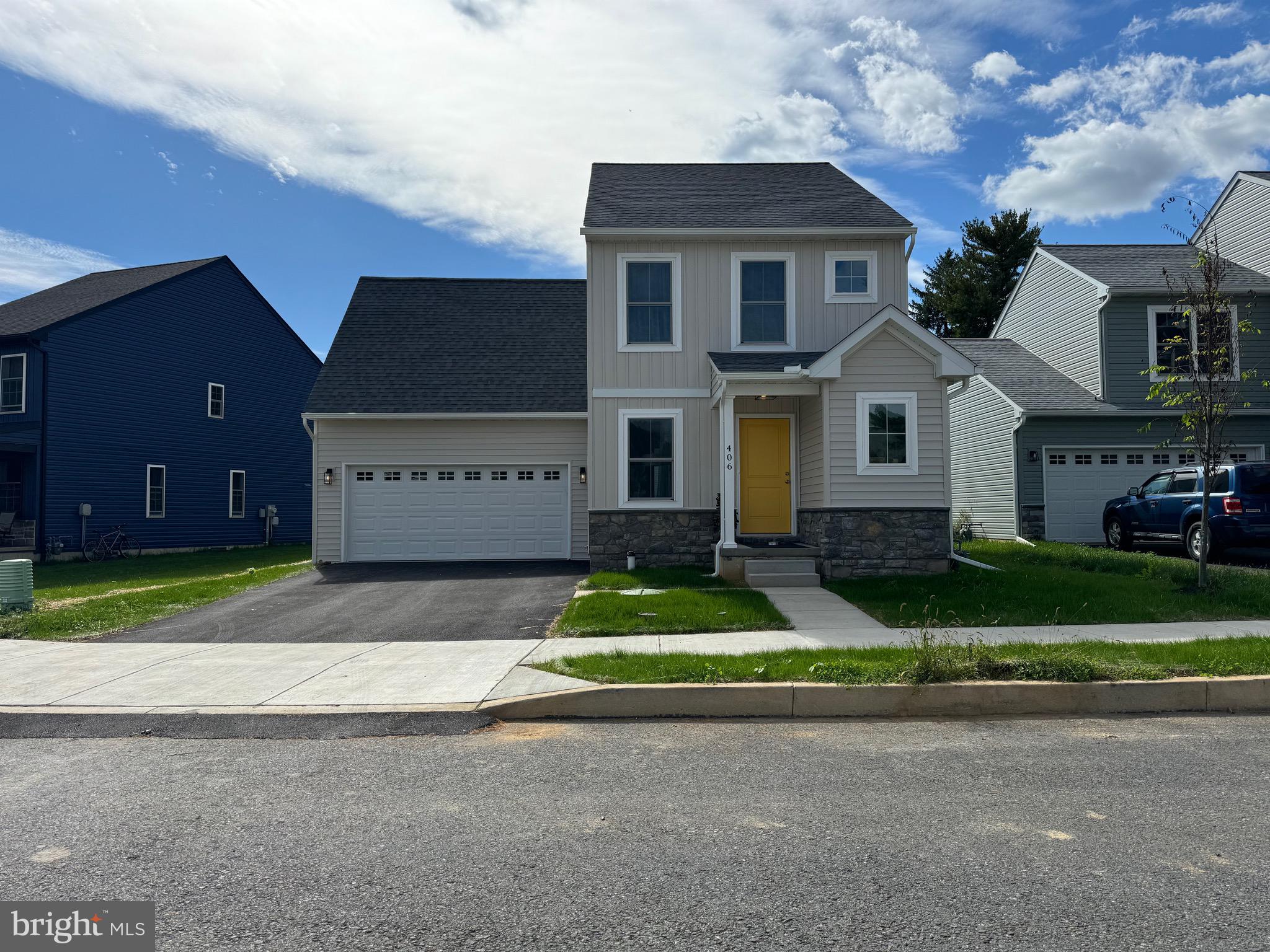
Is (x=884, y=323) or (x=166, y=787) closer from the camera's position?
(x=166, y=787)

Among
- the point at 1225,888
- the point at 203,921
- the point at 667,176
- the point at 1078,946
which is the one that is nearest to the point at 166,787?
the point at 203,921

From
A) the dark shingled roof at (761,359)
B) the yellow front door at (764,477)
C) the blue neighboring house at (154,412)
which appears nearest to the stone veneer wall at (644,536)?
the yellow front door at (764,477)

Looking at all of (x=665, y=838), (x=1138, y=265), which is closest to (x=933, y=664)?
(x=665, y=838)

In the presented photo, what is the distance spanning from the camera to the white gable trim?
1373 cm

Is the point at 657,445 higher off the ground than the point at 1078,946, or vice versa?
the point at 657,445

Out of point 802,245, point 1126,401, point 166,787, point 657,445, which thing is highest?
point 802,245

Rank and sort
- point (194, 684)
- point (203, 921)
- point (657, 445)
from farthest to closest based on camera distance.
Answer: point (657, 445)
point (194, 684)
point (203, 921)

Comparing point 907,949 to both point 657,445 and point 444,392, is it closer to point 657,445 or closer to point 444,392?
point 657,445

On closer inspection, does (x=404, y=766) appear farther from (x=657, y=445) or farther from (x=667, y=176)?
(x=667, y=176)

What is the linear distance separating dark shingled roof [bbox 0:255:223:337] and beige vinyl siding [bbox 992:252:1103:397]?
24.1m

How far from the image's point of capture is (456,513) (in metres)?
18.6

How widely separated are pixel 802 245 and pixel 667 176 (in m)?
3.91

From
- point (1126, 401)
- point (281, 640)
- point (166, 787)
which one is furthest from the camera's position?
point (1126, 401)

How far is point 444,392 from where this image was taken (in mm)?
18812
